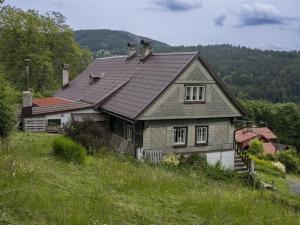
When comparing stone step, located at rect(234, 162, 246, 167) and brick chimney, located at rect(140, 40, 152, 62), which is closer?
stone step, located at rect(234, 162, 246, 167)

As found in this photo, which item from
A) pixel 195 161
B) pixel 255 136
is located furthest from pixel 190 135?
pixel 255 136

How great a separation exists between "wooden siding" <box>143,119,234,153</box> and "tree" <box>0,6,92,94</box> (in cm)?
2436

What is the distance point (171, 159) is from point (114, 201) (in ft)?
44.9

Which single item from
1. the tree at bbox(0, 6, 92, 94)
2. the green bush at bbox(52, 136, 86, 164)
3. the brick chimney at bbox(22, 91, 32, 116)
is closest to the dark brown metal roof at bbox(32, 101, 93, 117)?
the brick chimney at bbox(22, 91, 32, 116)

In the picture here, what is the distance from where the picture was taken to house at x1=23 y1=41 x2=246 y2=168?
898 inches

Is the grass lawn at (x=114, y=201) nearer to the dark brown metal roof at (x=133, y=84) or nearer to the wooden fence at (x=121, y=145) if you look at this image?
the wooden fence at (x=121, y=145)

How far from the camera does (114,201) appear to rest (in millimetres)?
8609

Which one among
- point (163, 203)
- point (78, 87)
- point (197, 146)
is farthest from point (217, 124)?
point (163, 203)

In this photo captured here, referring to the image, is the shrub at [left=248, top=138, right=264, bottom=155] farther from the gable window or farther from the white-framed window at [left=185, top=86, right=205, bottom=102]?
the gable window

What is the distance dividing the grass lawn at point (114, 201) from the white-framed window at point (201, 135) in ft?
40.6

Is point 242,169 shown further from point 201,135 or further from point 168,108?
point 168,108

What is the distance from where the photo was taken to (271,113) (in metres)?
95.3

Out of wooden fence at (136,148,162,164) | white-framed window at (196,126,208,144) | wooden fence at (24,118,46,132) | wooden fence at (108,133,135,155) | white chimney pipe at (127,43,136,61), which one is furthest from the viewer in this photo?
white chimney pipe at (127,43,136,61)

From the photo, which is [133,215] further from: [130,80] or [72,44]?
[72,44]
